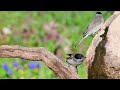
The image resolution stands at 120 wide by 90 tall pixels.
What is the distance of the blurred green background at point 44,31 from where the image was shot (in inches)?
212

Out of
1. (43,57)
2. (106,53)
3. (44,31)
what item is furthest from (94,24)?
(44,31)

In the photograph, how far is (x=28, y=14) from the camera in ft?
20.8

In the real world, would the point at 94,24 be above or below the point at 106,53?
above

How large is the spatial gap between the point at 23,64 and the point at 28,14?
1188mm

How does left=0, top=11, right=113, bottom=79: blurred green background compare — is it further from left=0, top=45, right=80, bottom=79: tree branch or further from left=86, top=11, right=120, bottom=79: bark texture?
left=0, top=45, right=80, bottom=79: tree branch

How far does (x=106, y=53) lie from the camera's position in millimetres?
3178

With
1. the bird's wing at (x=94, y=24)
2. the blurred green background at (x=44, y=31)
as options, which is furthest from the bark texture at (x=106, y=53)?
the blurred green background at (x=44, y=31)

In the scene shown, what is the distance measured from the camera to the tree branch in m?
3.02

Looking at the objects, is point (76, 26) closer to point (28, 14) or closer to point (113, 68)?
point (28, 14)

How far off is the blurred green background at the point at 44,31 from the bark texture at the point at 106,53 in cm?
174

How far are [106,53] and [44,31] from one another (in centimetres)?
287

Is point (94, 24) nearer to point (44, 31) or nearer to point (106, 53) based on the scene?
point (106, 53)

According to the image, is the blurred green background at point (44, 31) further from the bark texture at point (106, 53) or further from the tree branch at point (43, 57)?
the tree branch at point (43, 57)
